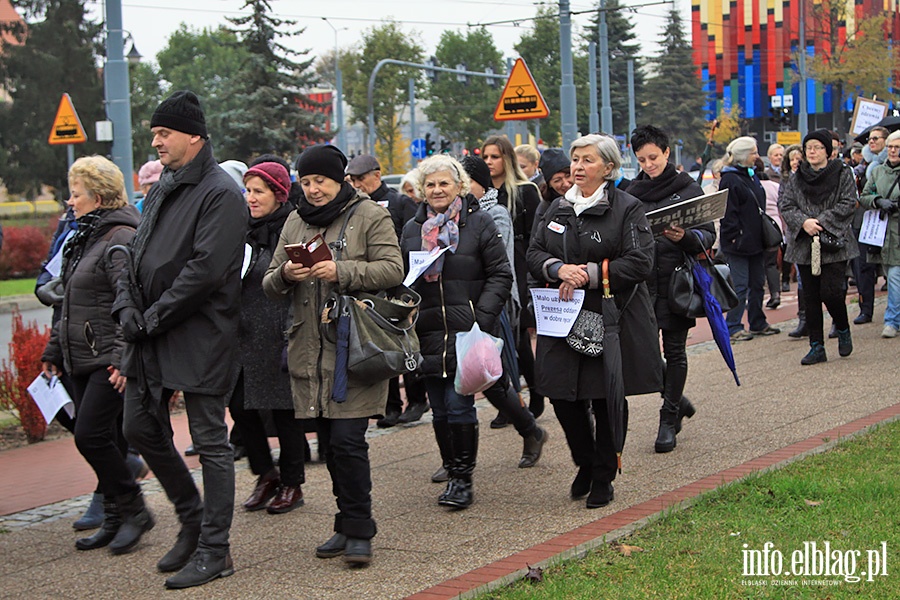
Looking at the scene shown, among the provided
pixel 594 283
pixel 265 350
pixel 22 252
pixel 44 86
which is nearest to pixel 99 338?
pixel 265 350

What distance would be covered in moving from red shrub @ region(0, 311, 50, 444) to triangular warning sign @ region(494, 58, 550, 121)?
809 cm

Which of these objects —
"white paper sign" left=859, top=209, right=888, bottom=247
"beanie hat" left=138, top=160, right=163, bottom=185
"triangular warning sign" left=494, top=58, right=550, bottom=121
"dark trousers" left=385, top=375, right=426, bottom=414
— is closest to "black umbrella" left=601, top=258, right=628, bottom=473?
"dark trousers" left=385, top=375, right=426, bottom=414

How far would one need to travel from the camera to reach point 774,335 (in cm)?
1352

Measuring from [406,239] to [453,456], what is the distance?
122 centimetres

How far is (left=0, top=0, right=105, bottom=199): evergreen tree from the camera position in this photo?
6047 centimetres

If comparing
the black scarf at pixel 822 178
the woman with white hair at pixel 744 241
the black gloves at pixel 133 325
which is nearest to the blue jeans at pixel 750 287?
the woman with white hair at pixel 744 241

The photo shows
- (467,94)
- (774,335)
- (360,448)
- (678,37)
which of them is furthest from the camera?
(678,37)

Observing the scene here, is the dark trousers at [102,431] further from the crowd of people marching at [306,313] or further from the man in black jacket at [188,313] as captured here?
the man in black jacket at [188,313]

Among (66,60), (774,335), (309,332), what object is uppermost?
(66,60)

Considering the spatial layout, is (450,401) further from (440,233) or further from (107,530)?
(107,530)

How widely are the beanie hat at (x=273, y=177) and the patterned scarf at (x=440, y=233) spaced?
79 cm

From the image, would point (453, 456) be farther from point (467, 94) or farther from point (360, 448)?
point (467, 94)

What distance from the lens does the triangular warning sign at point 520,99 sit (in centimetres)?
1636

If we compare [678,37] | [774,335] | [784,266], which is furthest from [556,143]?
[774,335]
